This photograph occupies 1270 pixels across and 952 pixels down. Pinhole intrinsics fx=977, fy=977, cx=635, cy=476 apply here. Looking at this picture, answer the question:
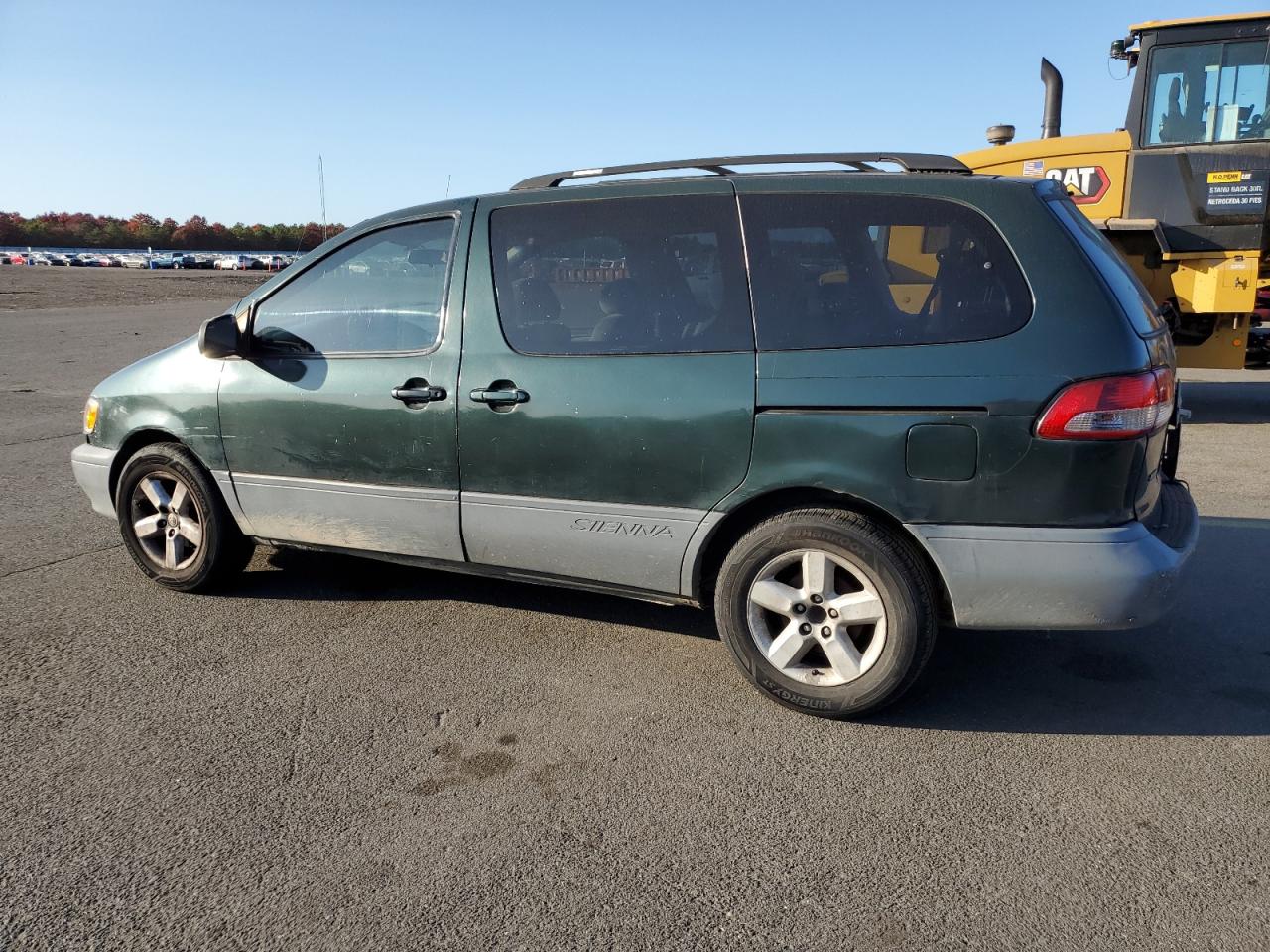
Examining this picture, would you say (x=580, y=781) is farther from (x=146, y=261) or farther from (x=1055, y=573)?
(x=146, y=261)

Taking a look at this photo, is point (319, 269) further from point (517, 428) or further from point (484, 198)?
point (517, 428)

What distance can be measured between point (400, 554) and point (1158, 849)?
2.99m

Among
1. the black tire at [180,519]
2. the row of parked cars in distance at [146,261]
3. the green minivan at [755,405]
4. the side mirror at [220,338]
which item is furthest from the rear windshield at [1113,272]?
the row of parked cars in distance at [146,261]

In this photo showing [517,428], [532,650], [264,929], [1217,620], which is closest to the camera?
[264,929]

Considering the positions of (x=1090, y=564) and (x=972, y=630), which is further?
(x=972, y=630)

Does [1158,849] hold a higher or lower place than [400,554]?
lower

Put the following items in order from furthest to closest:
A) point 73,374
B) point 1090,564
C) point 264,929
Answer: point 73,374
point 1090,564
point 264,929

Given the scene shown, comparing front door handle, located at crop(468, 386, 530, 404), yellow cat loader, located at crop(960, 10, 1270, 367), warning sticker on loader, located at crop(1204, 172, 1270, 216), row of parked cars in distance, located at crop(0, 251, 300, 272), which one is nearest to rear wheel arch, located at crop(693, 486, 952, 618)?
front door handle, located at crop(468, 386, 530, 404)

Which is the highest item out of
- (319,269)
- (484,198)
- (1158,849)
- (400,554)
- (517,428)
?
(484,198)

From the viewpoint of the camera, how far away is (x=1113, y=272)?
11.0 ft

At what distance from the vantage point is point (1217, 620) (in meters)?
4.33

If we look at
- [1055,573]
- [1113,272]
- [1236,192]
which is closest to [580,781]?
[1055,573]

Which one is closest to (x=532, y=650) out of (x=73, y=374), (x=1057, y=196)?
(x=1057, y=196)

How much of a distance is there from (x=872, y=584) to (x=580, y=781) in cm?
118
